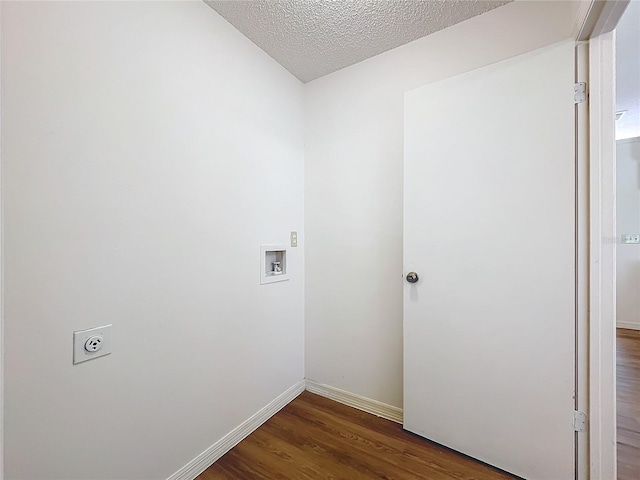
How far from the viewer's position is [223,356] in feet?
5.06

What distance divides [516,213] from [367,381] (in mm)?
1432

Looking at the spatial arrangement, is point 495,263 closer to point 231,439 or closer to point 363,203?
point 363,203

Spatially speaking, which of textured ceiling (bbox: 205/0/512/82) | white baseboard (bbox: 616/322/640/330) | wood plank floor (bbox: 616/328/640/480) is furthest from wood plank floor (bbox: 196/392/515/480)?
white baseboard (bbox: 616/322/640/330)

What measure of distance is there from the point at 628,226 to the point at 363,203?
13.0ft

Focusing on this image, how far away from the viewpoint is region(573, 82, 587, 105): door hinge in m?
1.20

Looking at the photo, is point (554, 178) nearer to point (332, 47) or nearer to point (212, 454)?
point (332, 47)

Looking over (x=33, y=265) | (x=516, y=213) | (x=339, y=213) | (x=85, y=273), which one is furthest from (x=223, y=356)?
(x=516, y=213)

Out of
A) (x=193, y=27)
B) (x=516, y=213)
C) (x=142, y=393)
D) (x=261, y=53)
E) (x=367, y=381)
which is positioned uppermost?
(x=261, y=53)

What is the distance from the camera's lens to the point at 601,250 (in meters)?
1.16

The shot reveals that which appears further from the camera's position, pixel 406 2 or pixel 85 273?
pixel 406 2

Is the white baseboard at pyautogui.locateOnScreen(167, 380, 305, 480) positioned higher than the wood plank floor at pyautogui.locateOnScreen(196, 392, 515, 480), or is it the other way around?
the white baseboard at pyautogui.locateOnScreen(167, 380, 305, 480)

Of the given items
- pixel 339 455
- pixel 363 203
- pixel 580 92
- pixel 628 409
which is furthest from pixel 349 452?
pixel 580 92

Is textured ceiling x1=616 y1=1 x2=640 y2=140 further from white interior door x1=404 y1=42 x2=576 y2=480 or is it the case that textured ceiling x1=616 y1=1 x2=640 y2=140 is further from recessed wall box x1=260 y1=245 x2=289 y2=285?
recessed wall box x1=260 y1=245 x2=289 y2=285

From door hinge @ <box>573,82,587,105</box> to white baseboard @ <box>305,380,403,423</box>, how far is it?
6.37ft
